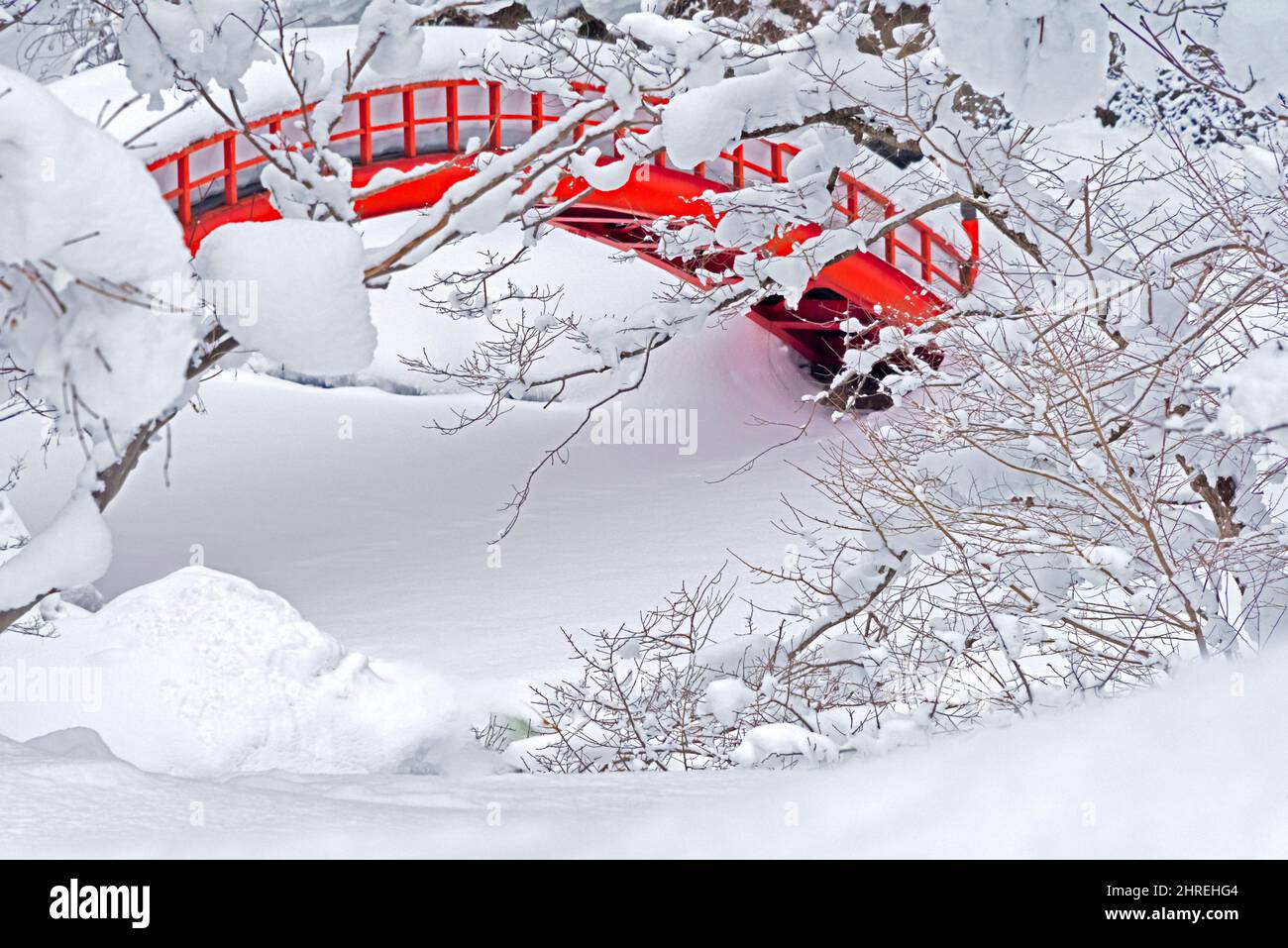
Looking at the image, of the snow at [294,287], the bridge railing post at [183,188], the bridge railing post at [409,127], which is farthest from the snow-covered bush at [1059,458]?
the bridge railing post at [409,127]

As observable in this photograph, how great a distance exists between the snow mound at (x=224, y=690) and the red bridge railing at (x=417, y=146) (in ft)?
11.5

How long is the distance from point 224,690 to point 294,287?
25.2 ft

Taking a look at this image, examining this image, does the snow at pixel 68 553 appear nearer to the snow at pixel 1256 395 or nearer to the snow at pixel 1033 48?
the snow at pixel 1033 48

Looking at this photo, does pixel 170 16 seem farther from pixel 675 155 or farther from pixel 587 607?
pixel 587 607

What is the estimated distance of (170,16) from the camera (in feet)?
12.0

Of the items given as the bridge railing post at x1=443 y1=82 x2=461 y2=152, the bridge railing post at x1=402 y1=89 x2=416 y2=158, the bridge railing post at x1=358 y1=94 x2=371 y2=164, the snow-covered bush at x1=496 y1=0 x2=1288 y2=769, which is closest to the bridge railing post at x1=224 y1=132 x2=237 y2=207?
the bridge railing post at x1=358 y1=94 x2=371 y2=164

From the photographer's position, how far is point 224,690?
9344mm

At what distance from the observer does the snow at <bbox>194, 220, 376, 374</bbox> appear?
244cm

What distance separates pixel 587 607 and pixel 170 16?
8610 millimetres

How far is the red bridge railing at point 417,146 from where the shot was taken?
10.4 metres

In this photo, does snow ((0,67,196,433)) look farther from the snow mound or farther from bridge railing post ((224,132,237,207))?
bridge railing post ((224,132,237,207))

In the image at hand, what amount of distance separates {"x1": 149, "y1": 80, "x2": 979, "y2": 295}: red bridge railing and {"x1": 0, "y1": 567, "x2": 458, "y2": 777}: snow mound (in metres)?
3.49

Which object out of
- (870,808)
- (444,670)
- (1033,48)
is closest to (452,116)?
(444,670)
